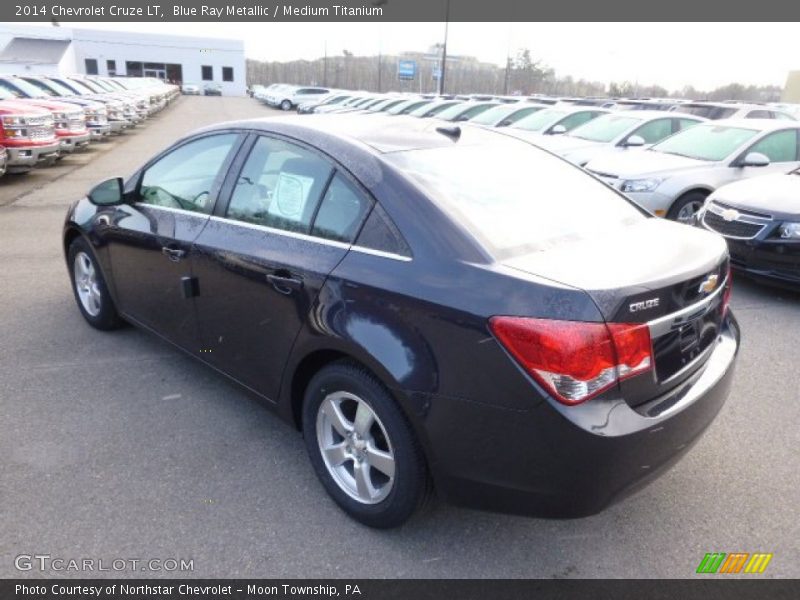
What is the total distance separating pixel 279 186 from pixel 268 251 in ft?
1.19

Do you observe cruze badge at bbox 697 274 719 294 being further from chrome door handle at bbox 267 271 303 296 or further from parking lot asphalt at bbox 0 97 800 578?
chrome door handle at bbox 267 271 303 296

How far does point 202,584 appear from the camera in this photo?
2.35 m

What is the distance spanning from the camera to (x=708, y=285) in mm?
2455

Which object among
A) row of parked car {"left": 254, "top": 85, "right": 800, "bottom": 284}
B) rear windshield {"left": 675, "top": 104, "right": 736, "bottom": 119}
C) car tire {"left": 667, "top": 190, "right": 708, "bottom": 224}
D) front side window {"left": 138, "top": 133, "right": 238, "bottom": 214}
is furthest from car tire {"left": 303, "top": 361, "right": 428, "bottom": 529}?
rear windshield {"left": 675, "top": 104, "right": 736, "bottom": 119}

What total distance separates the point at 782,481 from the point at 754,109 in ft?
43.0

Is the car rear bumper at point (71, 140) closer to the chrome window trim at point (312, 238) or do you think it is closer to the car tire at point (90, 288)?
the car tire at point (90, 288)

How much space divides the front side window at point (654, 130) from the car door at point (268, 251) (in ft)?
29.5

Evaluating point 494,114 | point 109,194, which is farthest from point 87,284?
point 494,114

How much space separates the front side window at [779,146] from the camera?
819 centimetres

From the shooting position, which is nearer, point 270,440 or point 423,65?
point 270,440

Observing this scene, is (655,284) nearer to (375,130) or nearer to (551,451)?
(551,451)

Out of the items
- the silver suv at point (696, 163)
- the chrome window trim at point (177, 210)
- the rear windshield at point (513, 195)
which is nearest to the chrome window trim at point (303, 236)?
the chrome window trim at point (177, 210)

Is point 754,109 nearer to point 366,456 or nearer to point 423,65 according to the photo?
point 366,456

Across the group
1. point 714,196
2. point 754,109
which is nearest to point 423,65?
point 754,109
